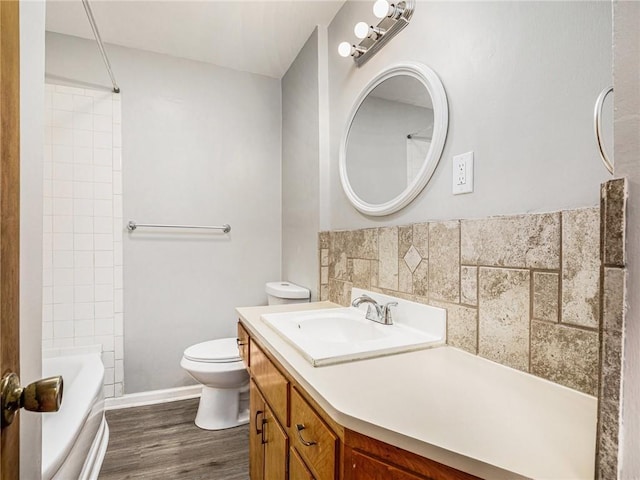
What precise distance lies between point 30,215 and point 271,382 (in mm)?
847

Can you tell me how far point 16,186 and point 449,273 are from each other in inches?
43.4

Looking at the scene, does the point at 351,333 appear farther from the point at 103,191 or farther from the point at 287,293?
the point at 103,191

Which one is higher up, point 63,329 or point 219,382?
point 63,329

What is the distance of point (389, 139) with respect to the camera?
4.88 ft

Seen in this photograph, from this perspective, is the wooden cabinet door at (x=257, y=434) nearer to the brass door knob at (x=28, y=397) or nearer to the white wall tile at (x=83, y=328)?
the brass door knob at (x=28, y=397)

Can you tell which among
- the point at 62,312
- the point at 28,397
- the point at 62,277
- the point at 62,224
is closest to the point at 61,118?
the point at 62,224

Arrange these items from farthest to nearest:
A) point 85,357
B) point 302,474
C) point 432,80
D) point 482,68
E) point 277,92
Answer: point 277,92
point 85,357
point 432,80
point 482,68
point 302,474

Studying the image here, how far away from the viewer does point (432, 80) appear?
1.21 meters

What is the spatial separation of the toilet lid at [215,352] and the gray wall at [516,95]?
134cm

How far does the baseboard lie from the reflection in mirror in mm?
1931

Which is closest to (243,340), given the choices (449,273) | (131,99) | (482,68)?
(449,273)

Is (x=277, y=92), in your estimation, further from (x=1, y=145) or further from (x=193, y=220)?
(x=1, y=145)

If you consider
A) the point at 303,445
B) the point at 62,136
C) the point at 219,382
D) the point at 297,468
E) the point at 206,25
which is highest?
the point at 206,25

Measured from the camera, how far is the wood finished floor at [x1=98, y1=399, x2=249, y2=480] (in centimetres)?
167
